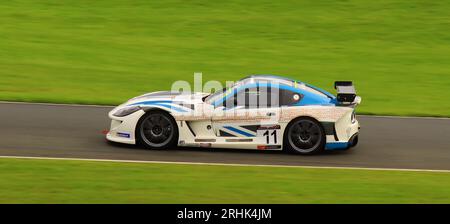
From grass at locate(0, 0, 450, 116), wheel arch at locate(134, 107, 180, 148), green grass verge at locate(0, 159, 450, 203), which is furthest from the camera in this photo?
grass at locate(0, 0, 450, 116)

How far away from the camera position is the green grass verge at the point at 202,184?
33.6 feet

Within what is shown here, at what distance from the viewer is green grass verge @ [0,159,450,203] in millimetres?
10250

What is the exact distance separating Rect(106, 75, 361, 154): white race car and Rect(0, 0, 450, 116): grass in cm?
407

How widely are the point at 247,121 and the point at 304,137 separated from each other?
1.00m

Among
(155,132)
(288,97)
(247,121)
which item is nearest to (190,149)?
(155,132)

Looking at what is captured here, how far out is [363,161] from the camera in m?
13.2

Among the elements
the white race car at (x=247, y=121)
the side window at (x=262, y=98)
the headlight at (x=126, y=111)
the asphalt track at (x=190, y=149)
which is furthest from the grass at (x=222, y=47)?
the side window at (x=262, y=98)

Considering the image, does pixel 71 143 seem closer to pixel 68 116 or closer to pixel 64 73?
pixel 68 116

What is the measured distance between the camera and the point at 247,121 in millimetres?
13125

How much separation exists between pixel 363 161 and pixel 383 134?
2238 millimetres

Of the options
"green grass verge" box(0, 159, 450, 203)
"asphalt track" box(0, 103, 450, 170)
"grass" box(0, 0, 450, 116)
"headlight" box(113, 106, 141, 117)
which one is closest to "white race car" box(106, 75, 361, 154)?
"headlight" box(113, 106, 141, 117)

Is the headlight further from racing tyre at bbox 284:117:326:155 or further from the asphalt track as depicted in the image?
racing tyre at bbox 284:117:326:155

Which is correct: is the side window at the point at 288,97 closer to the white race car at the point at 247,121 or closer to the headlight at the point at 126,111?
the white race car at the point at 247,121

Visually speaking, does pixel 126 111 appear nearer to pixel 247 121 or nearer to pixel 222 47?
pixel 247 121
